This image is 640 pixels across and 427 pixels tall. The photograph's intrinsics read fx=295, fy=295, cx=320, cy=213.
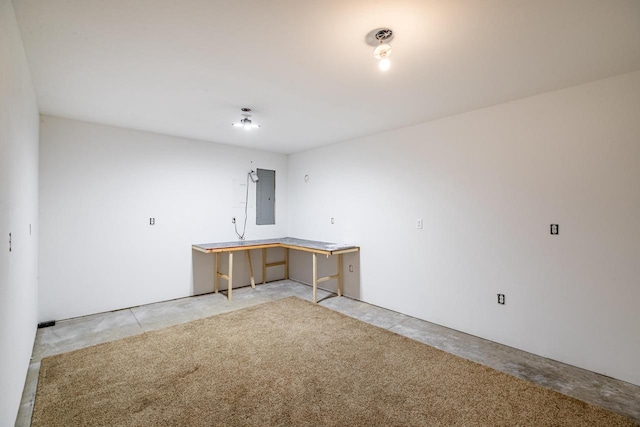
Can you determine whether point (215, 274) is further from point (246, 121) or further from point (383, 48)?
point (383, 48)

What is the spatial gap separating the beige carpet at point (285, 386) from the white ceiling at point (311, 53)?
2.47 metres

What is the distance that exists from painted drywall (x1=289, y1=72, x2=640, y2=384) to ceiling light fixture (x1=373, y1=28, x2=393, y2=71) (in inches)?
68.1

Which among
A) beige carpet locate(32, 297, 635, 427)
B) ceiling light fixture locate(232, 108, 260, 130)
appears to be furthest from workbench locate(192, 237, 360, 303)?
ceiling light fixture locate(232, 108, 260, 130)

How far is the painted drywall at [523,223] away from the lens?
2.45 meters

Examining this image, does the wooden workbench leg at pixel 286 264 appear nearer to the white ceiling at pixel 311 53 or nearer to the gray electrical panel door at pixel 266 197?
the gray electrical panel door at pixel 266 197

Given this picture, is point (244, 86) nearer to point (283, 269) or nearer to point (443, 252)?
point (443, 252)

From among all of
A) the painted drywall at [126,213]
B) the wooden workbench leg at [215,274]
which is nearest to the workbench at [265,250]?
the wooden workbench leg at [215,274]

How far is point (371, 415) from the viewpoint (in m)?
1.96

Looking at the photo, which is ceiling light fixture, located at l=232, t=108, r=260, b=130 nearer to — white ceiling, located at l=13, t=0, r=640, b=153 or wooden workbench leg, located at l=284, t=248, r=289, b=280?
white ceiling, located at l=13, t=0, r=640, b=153

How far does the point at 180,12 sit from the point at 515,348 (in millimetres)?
3939

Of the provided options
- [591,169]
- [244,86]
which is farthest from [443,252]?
[244,86]

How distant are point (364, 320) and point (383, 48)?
2.98 m

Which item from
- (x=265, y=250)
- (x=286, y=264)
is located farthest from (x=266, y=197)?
(x=286, y=264)

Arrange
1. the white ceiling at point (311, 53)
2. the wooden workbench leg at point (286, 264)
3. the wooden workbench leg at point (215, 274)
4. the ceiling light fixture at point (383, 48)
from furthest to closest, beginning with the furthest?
the wooden workbench leg at point (286, 264) < the wooden workbench leg at point (215, 274) < the ceiling light fixture at point (383, 48) < the white ceiling at point (311, 53)
